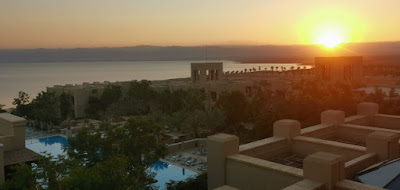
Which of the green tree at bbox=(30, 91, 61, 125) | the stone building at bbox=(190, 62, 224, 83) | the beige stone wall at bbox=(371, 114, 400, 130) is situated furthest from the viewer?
the stone building at bbox=(190, 62, 224, 83)

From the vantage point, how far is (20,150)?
435 inches

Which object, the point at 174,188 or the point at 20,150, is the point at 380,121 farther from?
the point at 20,150

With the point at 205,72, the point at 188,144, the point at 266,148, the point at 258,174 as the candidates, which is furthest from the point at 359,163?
the point at 205,72

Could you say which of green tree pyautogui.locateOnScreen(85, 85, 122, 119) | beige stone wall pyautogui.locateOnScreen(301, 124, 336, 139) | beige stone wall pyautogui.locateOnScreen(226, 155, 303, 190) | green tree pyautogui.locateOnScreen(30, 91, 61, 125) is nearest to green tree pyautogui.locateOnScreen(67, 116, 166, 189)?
beige stone wall pyautogui.locateOnScreen(226, 155, 303, 190)

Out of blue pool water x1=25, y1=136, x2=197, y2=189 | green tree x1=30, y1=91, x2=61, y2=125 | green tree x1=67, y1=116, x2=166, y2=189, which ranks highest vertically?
green tree x1=67, y1=116, x2=166, y2=189

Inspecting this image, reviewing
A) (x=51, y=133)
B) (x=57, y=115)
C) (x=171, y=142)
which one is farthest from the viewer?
(x=57, y=115)

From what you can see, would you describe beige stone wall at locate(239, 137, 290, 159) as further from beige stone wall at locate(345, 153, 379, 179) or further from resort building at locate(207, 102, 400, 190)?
beige stone wall at locate(345, 153, 379, 179)

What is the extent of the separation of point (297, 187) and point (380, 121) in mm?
8969

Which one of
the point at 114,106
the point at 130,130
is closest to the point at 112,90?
the point at 114,106

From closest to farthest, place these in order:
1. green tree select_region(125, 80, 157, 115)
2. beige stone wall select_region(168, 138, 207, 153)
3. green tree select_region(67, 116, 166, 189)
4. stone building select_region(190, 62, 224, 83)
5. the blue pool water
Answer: green tree select_region(67, 116, 166, 189) → the blue pool water → beige stone wall select_region(168, 138, 207, 153) → green tree select_region(125, 80, 157, 115) → stone building select_region(190, 62, 224, 83)

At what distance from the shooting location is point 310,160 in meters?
7.79

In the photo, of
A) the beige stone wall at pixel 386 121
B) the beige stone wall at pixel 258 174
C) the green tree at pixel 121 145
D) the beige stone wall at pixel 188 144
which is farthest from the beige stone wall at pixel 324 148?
the beige stone wall at pixel 188 144

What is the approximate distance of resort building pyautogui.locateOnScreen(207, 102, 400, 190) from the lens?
7.68 m

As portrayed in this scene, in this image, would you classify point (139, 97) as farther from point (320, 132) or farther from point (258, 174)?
point (258, 174)
